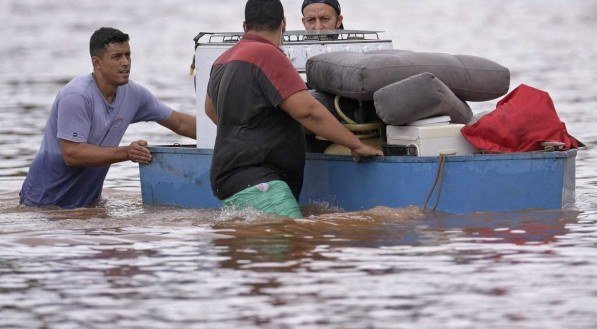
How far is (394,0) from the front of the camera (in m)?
48.8

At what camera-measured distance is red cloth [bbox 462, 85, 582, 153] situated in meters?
8.68

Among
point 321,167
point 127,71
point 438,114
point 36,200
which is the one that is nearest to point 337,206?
point 321,167

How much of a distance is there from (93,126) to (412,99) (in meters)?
2.38

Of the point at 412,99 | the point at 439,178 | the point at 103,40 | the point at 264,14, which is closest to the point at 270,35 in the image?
the point at 264,14

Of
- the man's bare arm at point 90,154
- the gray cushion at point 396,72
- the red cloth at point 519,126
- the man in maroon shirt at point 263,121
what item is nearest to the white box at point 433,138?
the red cloth at point 519,126

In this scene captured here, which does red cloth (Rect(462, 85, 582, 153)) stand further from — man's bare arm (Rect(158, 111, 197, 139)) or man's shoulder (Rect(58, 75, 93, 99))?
man's shoulder (Rect(58, 75, 93, 99))

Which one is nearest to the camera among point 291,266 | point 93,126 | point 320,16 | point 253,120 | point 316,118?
point 291,266

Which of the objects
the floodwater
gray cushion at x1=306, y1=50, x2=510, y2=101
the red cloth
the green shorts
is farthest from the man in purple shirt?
the red cloth

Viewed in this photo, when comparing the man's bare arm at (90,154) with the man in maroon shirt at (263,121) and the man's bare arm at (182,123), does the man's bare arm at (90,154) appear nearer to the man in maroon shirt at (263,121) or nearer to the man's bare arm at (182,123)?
the man's bare arm at (182,123)

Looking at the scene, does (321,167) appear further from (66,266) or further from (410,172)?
(66,266)

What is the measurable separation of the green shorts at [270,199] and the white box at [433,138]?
2.52 ft

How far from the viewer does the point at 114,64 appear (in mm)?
9461

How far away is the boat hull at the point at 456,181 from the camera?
860cm

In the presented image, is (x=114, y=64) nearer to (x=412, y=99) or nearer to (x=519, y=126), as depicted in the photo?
(x=412, y=99)
